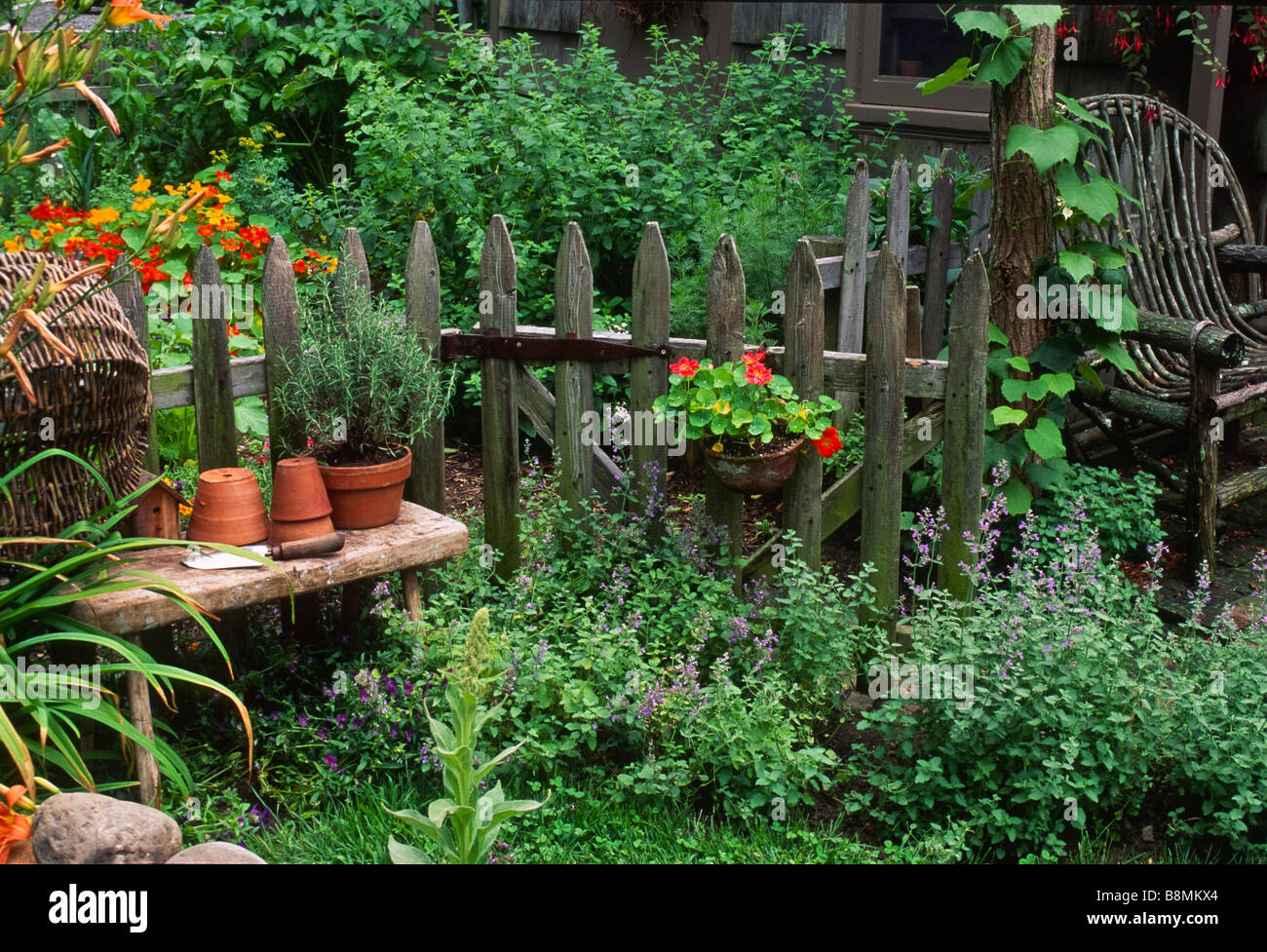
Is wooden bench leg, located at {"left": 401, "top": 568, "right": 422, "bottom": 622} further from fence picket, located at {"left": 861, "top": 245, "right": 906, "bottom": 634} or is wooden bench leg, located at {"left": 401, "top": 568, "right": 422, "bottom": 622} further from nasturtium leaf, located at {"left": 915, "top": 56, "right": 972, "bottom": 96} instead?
nasturtium leaf, located at {"left": 915, "top": 56, "right": 972, "bottom": 96}

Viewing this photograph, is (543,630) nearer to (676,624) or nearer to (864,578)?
(676,624)

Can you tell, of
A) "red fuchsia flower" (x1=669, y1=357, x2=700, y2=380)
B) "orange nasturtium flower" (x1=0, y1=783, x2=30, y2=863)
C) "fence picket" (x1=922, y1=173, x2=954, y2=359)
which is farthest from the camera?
"fence picket" (x1=922, y1=173, x2=954, y2=359)

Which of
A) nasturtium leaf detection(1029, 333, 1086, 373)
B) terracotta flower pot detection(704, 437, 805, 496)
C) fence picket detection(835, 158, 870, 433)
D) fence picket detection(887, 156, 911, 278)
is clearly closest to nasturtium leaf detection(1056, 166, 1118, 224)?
nasturtium leaf detection(1029, 333, 1086, 373)

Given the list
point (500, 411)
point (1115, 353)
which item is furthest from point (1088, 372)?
point (500, 411)

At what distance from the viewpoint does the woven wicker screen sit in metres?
2.88

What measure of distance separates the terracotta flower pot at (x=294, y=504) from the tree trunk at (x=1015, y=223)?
8.09 ft

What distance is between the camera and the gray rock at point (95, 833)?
2410 mm

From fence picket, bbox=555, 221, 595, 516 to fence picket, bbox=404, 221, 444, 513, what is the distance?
1.28 ft

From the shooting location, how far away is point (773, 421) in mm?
3846

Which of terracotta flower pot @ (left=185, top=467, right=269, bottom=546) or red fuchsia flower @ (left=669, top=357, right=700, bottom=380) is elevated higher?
red fuchsia flower @ (left=669, top=357, right=700, bottom=380)

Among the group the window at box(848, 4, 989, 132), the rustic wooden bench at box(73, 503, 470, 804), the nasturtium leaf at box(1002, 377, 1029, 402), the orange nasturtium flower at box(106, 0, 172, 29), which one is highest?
the window at box(848, 4, 989, 132)

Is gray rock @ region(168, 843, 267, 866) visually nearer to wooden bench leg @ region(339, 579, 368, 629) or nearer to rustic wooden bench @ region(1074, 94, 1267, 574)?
wooden bench leg @ region(339, 579, 368, 629)

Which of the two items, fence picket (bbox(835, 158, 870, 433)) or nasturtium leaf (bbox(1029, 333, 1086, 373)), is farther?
fence picket (bbox(835, 158, 870, 433))

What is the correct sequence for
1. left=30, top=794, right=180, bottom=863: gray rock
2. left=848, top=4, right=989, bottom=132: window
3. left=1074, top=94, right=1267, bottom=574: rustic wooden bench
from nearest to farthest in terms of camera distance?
left=30, top=794, right=180, bottom=863: gray rock < left=1074, top=94, right=1267, bottom=574: rustic wooden bench < left=848, top=4, right=989, bottom=132: window
